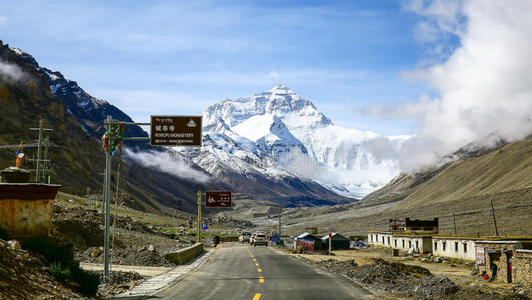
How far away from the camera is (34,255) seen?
16.1 meters

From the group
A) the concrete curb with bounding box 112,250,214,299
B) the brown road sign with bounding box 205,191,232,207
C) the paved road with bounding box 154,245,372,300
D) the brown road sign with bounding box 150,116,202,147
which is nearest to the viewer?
the concrete curb with bounding box 112,250,214,299

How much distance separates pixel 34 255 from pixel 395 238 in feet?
254

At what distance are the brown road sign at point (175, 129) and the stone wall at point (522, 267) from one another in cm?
1858

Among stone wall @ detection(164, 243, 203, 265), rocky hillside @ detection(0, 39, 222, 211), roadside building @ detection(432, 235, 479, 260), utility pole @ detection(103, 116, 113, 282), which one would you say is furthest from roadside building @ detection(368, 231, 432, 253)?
rocky hillside @ detection(0, 39, 222, 211)

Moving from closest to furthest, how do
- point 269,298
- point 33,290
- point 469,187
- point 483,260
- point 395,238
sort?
point 33,290 → point 269,298 → point 483,260 → point 395,238 → point 469,187

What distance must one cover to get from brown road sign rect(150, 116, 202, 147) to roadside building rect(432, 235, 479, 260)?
130ft

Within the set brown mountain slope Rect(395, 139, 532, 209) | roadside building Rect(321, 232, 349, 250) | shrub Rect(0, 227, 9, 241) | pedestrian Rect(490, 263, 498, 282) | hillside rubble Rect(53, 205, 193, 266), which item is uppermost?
brown mountain slope Rect(395, 139, 532, 209)

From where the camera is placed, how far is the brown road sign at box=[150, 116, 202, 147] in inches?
901

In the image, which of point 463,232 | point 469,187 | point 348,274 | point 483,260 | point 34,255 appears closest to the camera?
point 34,255

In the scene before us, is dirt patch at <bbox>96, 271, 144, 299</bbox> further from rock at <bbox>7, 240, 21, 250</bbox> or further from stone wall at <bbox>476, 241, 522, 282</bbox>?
stone wall at <bbox>476, 241, 522, 282</bbox>

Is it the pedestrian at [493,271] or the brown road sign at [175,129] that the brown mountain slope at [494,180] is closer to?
the pedestrian at [493,271]

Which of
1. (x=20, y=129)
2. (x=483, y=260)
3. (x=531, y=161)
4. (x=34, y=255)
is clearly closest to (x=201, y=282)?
(x=34, y=255)

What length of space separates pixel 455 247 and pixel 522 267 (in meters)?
31.6

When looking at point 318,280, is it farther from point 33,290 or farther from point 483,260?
point 483,260
